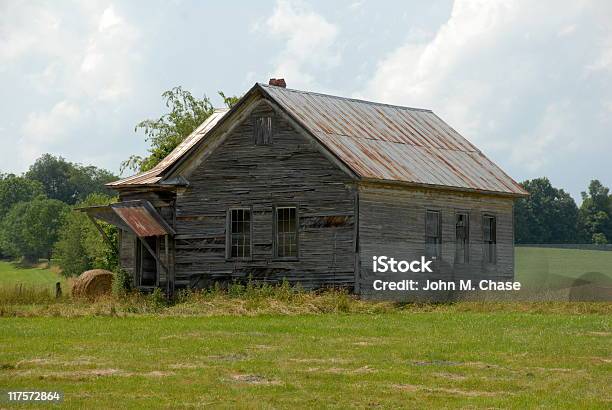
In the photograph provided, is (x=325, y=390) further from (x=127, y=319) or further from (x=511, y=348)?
(x=127, y=319)

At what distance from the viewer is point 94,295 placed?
35.8 m

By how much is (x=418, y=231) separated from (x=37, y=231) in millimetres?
91076

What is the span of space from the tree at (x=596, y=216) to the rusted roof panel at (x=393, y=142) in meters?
60.9

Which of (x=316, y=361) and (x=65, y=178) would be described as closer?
A: (x=316, y=361)

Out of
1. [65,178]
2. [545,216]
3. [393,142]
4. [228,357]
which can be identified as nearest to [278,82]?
[393,142]

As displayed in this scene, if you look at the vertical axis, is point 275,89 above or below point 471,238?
above

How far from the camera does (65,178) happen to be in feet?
511

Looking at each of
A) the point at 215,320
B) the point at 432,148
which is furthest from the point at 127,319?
the point at 432,148

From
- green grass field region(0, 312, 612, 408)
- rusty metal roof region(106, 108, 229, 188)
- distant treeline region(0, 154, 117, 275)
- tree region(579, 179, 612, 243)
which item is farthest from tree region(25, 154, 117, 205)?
green grass field region(0, 312, 612, 408)

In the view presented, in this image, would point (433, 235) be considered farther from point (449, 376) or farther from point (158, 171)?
point (449, 376)

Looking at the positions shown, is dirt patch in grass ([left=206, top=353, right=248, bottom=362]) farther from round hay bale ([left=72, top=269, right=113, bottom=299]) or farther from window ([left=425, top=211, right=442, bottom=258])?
round hay bale ([left=72, top=269, right=113, bottom=299])

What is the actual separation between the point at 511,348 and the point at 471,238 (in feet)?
52.5

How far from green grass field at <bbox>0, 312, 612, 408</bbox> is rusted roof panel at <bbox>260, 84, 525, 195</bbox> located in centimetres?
769

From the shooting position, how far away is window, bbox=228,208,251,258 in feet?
110
